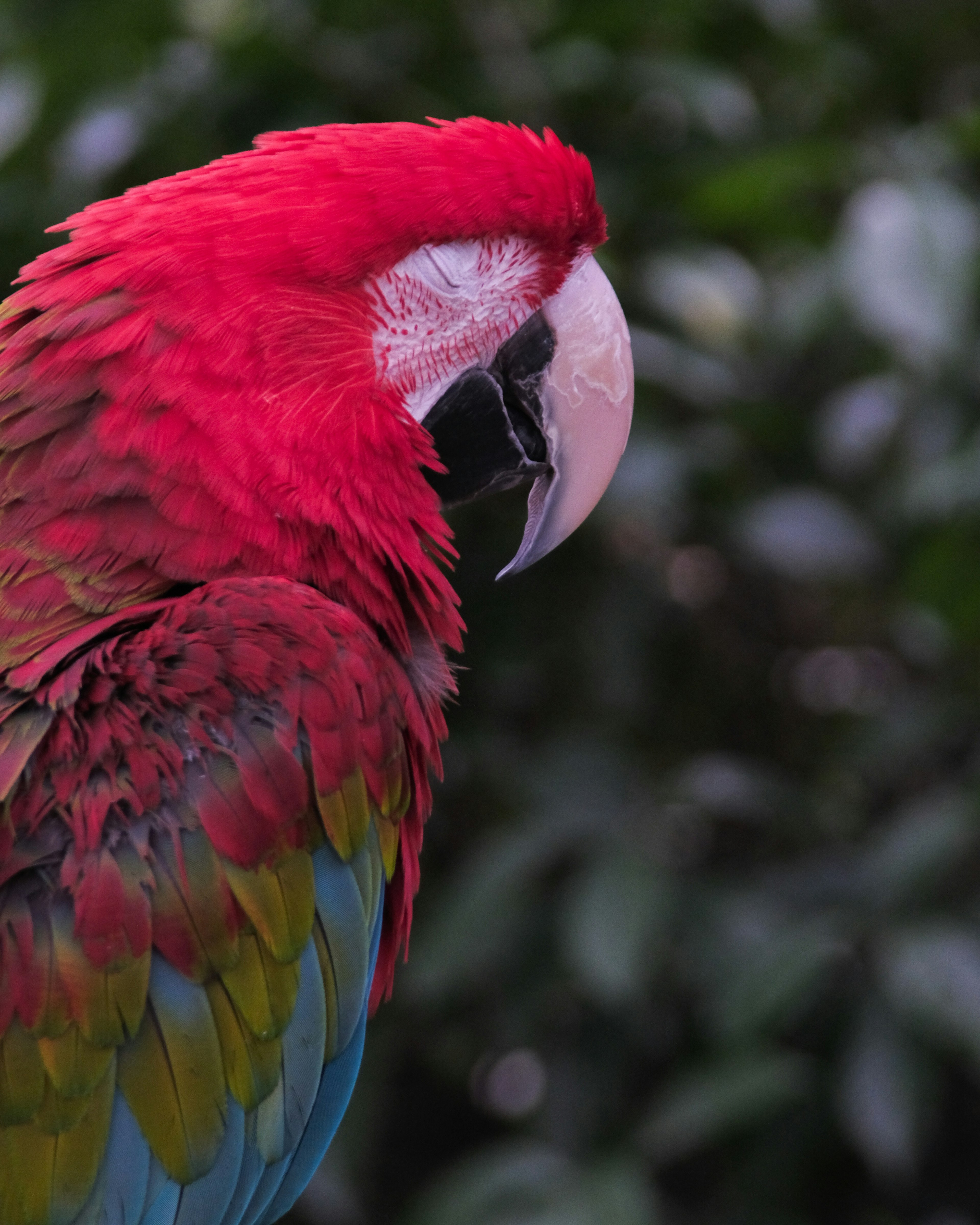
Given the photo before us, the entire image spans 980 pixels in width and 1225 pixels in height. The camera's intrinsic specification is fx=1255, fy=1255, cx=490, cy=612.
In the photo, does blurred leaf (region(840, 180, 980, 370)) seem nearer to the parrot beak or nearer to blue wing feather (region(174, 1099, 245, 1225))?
the parrot beak

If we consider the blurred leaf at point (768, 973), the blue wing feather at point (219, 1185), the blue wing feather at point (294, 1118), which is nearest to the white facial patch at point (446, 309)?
the blue wing feather at point (294, 1118)

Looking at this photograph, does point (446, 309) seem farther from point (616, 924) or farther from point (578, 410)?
point (616, 924)

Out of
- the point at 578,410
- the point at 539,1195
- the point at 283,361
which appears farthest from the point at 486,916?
the point at 283,361

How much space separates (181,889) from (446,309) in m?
0.39

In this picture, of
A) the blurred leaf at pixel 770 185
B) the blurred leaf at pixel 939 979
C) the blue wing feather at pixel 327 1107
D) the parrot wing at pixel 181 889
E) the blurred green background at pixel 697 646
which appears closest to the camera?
the parrot wing at pixel 181 889

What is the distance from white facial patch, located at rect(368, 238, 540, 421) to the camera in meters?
0.78

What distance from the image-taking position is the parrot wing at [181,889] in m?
0.63

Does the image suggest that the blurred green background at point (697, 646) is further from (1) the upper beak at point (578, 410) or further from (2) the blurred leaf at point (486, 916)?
(1) the upper beak at point (578, 410)

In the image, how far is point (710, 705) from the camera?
1626 millimetres

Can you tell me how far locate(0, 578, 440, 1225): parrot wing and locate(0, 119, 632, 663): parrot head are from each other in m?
0.04

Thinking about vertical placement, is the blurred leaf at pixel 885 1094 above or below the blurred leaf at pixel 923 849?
below

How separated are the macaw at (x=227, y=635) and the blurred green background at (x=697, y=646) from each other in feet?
1.68

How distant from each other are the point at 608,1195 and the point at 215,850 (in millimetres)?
726

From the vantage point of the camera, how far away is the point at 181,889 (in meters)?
0.65
